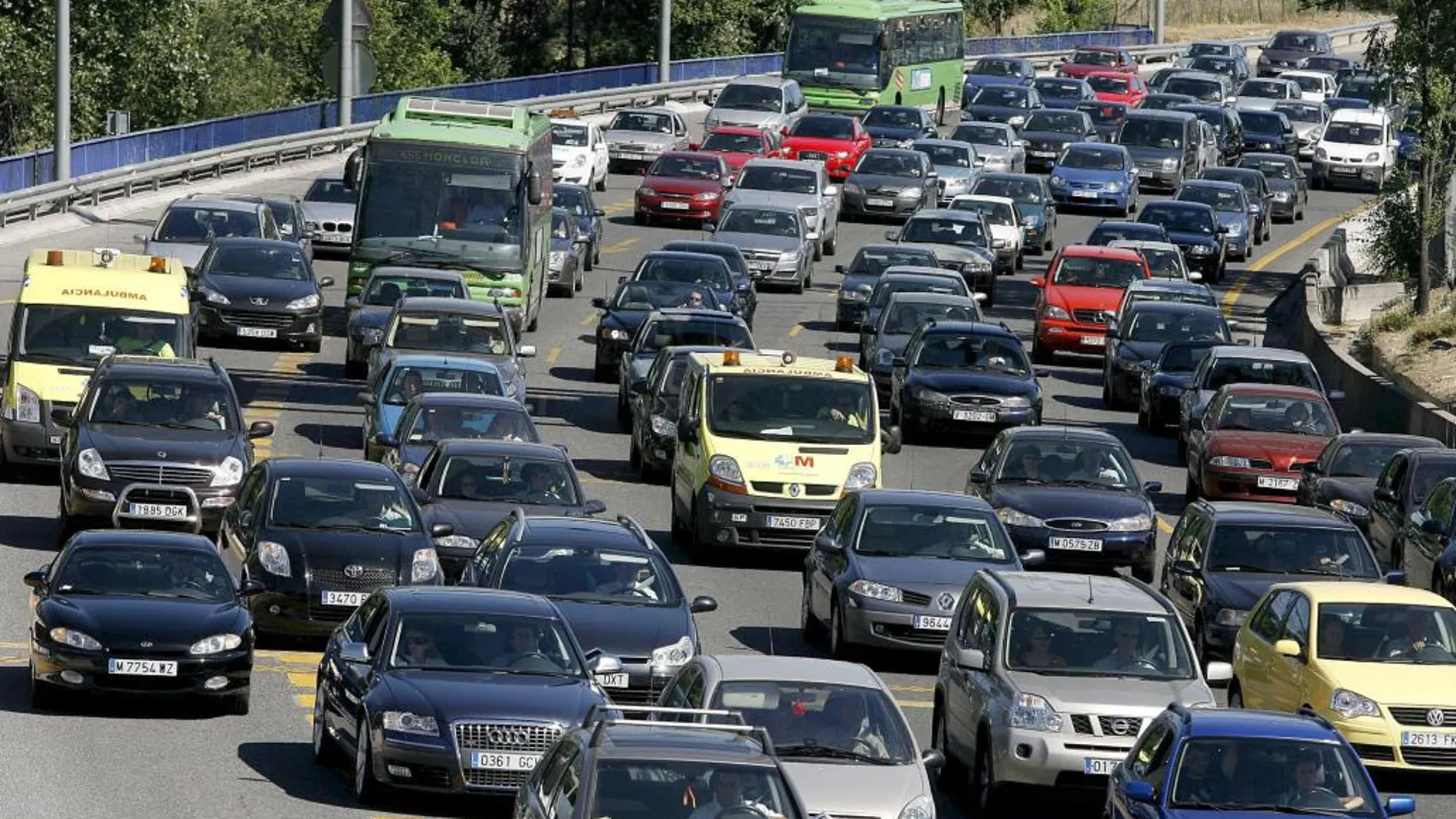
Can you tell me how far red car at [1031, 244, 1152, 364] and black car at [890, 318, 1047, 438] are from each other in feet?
25.1

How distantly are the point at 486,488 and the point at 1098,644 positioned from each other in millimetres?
8699

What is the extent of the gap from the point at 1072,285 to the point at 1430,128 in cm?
723

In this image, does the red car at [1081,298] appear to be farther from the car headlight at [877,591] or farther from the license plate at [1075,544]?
the car headlight at [877,591]

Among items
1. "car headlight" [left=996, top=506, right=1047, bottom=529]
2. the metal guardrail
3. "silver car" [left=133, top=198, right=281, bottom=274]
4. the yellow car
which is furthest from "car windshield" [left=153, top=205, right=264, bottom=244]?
the yellow car

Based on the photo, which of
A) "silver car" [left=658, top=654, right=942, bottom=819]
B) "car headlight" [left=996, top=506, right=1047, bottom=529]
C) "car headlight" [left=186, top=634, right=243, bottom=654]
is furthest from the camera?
"car headlight" [left=996, top=506, right=1047, bottom=529]

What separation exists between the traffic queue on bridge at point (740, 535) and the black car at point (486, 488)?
4cm

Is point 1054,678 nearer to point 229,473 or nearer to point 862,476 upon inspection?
point 862,476

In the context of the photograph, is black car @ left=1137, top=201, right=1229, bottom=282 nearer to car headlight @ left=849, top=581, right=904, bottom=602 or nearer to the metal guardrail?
the metal guardrail

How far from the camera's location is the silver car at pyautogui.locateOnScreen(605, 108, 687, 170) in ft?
225

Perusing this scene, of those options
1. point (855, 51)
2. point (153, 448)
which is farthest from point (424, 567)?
point (855, 51)

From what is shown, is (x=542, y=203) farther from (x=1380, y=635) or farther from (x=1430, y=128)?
(x=1380, y=635)

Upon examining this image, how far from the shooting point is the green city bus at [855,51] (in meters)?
75.2

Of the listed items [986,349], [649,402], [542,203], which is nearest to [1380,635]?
[649,402]

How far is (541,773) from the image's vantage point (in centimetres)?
1500
